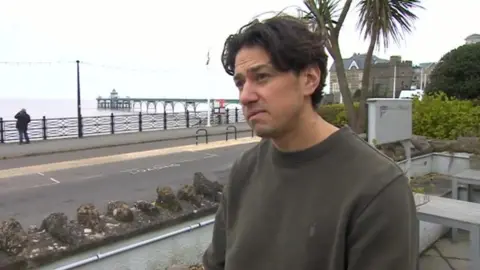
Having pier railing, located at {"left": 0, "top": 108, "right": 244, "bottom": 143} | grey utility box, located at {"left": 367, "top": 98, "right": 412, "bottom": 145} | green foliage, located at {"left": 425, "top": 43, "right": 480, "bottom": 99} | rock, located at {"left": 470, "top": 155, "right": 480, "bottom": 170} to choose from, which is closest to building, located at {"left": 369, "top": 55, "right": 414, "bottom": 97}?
pier railing, located at {"left": 0, "top": 108, "right": 244, "bottom": 143}

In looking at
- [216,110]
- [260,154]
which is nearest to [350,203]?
[260,154]

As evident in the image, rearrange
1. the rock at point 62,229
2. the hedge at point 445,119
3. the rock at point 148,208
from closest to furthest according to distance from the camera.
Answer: the rock at point 62,229, the rock at point 148,208, the hedge at point 445,119

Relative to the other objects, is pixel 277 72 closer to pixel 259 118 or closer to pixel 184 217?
pixel 259 118

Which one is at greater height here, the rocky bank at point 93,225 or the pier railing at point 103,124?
the rocky bank at point 93,225

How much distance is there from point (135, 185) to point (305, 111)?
7.73 meters

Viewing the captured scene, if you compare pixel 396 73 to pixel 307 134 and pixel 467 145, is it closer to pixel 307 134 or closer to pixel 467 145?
pixel 467 145

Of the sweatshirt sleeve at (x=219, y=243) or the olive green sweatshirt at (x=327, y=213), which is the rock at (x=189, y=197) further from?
the olive green sweatshirt at (x=327, y=213)

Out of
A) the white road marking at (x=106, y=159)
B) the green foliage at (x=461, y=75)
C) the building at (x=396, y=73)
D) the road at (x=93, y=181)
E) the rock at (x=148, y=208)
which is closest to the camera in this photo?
the rock at (x=148, y=208)

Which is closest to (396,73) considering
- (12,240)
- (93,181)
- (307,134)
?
(93,181)

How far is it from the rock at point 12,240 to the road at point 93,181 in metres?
2.91

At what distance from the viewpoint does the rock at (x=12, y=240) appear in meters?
2.67

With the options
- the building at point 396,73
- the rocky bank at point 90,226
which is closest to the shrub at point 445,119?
the rocky bank at point 90,226

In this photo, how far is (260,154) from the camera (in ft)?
4.36

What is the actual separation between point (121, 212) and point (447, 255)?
10.4ft
